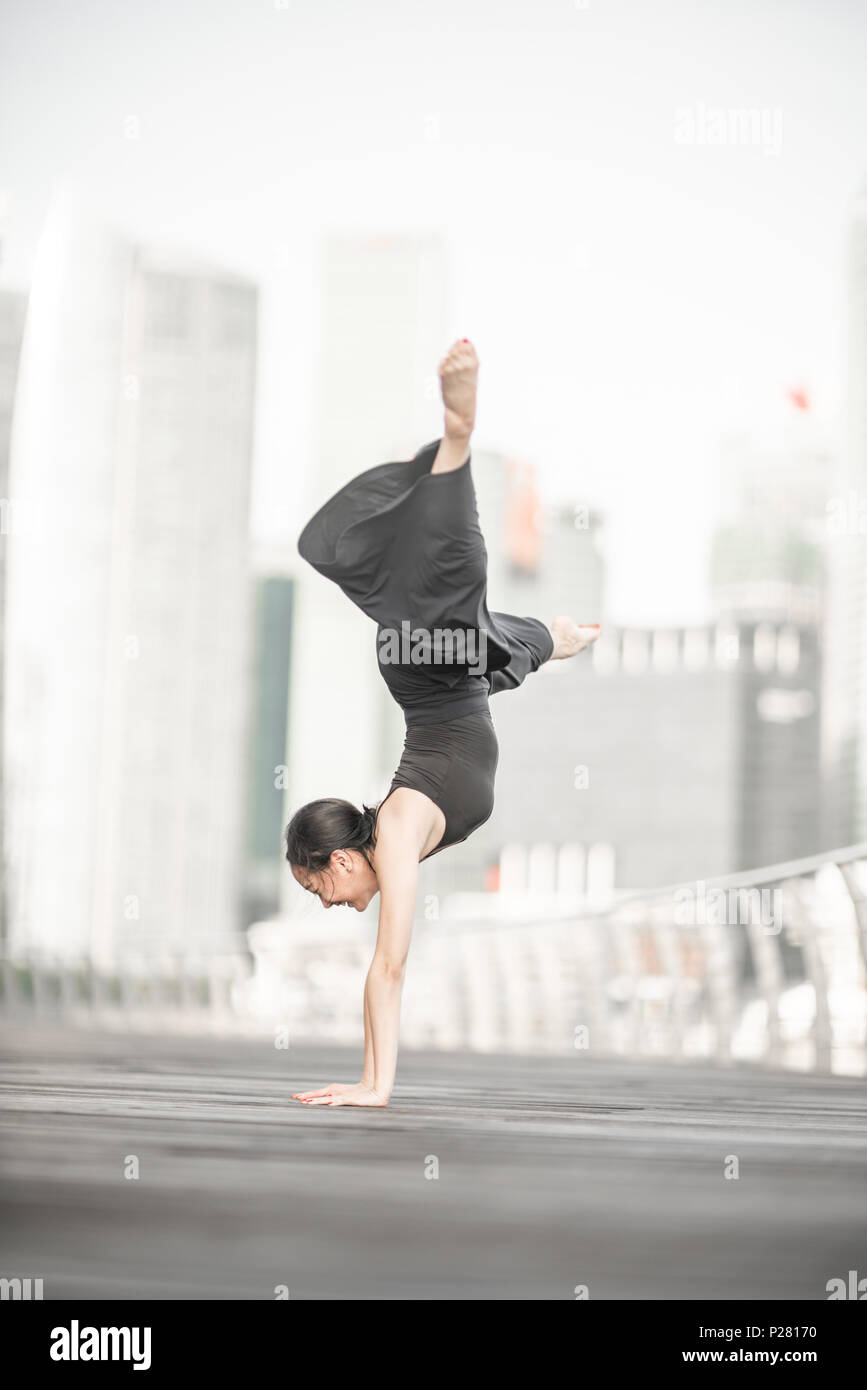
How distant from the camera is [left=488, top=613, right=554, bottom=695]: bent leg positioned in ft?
9.20

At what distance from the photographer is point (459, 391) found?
229cm

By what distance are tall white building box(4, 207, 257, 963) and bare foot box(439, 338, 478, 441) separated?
217ft

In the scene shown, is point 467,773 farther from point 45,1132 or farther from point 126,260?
point 126,260

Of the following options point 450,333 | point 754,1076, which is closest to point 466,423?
point 754,1076

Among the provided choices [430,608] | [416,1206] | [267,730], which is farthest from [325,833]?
[267,730]

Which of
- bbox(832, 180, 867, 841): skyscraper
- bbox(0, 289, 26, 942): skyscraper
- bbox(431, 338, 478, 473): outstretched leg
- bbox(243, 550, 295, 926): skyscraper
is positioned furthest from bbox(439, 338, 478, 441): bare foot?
bbox(832, 180, 867, 841): skyscraper

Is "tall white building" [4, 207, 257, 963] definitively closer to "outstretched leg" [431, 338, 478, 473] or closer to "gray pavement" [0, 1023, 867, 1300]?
"outstretched leg" [431, 338, 478, 473]

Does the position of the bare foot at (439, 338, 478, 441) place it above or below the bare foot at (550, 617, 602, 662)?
above

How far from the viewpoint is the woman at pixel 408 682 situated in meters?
2.49

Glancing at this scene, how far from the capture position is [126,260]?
79.6 meters

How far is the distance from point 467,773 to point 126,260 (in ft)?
269

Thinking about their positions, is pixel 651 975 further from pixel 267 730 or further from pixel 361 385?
pixel 361 385

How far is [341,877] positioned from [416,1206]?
38.3 inches

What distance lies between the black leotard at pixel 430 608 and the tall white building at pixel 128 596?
216ft
